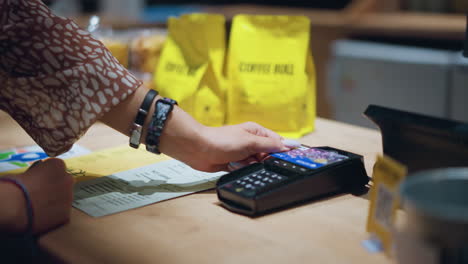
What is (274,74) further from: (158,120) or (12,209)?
(12,209)

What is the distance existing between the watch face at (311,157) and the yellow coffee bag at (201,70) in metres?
0.45

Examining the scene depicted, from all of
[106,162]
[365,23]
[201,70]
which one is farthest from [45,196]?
[365,23]

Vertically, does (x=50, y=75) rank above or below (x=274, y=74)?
above

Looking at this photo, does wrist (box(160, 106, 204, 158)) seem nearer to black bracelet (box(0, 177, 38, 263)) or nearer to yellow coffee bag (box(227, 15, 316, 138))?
black bracelet (box(0, 177, 38, 263))

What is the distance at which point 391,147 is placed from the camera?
2.74 feet

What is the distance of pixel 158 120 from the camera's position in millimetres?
926

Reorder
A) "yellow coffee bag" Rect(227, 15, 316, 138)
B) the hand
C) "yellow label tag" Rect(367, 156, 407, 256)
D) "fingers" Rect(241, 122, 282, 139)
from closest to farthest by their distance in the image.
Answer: "yellow label tag" Rect(367, 156, 407, 256) → the hand → "fingers" Rect(241, 122, 282, 139) → "yellow coffee bag" Rect(227, 15, 316, 138)

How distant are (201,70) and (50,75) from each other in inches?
21.3

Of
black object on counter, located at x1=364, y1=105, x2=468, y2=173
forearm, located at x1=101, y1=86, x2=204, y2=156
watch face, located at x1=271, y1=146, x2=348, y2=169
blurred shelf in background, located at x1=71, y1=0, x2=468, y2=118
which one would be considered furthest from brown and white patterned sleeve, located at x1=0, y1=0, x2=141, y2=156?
blurred shelf in background, located at x1=71, y1=0, x2=468, y2=118

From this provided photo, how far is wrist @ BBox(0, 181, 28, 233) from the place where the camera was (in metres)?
0.71

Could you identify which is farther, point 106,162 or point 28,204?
point 106,162

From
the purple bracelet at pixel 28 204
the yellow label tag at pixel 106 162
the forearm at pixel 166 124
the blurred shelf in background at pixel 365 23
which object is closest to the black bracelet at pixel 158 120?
the forearm at pixel 166 124

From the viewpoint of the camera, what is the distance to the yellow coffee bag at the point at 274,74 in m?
1.30

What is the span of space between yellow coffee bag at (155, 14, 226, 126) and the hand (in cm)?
60
